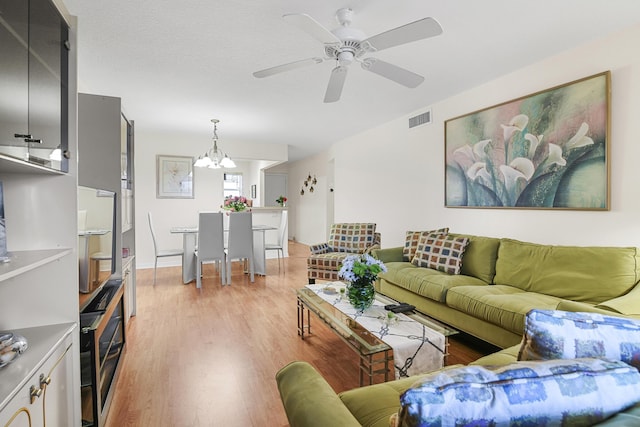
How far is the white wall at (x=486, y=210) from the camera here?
97.0 inches

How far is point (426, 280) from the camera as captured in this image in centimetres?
301

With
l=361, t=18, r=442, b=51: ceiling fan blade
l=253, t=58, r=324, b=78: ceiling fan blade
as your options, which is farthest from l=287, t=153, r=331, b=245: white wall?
l=361, t=18, r=442, b=51: ceiling fan blade

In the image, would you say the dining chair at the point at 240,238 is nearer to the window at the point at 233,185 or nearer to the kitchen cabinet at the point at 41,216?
the kitchen cabinet at the point at 41,216

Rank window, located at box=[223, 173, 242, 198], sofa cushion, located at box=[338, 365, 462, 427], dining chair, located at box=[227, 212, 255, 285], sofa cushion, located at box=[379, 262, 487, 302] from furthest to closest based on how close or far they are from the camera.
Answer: window, located at box=[223, 173, 242, 198] < dining chair, located at box=[227, 212, 255, 285] < sofa cushion, located at box=[379, 262, 487, 302] < sofa cushion, located at box=[338, 365, 462, 427]

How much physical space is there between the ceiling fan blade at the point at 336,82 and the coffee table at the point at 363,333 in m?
1.67

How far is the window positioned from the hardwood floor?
4964 millimetres

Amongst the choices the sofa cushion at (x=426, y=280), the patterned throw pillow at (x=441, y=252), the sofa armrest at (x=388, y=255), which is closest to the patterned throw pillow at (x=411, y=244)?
the sofa armrest at (x=388, y=255)

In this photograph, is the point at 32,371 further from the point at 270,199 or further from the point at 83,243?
the point at 270,199

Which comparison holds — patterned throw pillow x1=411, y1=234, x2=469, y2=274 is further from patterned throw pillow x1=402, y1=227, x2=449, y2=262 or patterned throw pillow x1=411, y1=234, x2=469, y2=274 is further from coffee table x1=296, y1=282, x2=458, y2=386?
coffee table x1=296, y1=282, x2=458, y2=386

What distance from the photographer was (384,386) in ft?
4.28

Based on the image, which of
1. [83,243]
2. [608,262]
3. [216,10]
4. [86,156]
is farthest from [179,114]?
[608,262]

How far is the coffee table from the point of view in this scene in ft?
5.62

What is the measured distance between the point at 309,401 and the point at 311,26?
1804 mm

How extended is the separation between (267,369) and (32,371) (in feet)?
5.05
